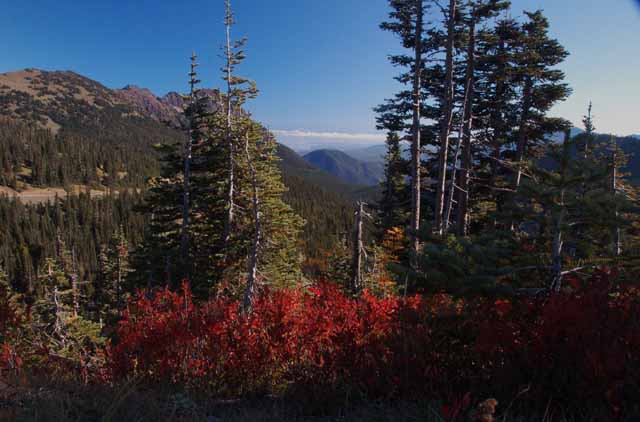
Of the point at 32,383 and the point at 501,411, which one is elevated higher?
the point at 501,411

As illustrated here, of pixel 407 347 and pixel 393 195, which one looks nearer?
pixel 407 347

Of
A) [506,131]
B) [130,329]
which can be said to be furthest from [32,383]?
[506,131]

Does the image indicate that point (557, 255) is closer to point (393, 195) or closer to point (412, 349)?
point (412, 349)

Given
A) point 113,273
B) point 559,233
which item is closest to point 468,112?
point 559,233

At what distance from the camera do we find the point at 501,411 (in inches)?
116

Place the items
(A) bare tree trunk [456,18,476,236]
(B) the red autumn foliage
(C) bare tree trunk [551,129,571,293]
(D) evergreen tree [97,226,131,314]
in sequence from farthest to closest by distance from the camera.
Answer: (D) evergreen tree [97,226,131,314]
(A) bare tree trunk [456,18,476,236]
(C) bare tree trunk [551,129,571,293]
(B) the red autumn foliage

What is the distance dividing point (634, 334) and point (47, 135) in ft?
623

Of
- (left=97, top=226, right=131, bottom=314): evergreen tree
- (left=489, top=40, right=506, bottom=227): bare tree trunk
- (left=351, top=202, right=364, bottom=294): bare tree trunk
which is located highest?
(left=489, top=40, right=506, bottom=227): bare tree trunk

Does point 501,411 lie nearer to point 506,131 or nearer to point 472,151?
point 472,151

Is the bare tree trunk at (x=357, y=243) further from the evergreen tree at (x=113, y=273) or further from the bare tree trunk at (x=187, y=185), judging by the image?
the evergreen tree at (x=113, y=273)

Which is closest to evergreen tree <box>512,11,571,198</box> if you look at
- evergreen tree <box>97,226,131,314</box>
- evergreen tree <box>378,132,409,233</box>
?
evergreen tree <box>378,132,409,233</box>

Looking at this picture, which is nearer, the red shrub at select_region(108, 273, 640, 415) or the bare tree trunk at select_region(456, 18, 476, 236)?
the red shrub at select_region(108, 273, 640, 415)

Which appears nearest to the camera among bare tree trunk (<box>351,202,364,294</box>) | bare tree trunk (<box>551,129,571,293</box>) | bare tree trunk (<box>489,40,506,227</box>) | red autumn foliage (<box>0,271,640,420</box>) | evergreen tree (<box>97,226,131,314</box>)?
red autumn foliage (<box>0,271,640,420</box>)

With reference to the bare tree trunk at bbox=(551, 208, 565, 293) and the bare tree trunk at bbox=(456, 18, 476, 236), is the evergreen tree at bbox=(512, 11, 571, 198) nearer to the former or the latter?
the bare tree trunk at bbox=(456, 18, 476, 236)
